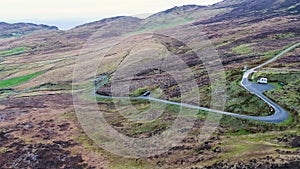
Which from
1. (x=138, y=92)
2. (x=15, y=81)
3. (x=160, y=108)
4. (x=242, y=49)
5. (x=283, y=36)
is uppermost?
(x=283, y=36)

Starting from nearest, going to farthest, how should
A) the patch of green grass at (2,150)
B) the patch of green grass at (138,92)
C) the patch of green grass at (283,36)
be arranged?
1. the patch of green grass at (2,150)
2. the patch of green grass at (138,92)
3. the patch of green grass at (283,36)

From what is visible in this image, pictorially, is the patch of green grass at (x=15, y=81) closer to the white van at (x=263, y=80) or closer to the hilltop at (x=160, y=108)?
the hilltop at (x=160, y=108)

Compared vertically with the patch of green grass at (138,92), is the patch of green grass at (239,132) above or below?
below

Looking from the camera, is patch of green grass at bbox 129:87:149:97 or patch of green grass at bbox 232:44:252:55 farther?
patch of green grass at bbox 232:44:252:55

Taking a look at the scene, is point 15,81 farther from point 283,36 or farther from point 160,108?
point 283,36

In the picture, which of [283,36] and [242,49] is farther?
[283,36]

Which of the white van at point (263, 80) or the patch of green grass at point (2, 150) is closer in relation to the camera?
the patch of green grass at point (2, 150)

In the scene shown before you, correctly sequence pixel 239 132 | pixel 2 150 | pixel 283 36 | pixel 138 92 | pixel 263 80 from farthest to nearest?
pixel 283 36, pixel 138 92, pixel 263 80, pixel 2 150, pixel 239 132

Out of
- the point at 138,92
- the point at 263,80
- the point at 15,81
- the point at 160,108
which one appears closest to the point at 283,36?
the point at 263,80

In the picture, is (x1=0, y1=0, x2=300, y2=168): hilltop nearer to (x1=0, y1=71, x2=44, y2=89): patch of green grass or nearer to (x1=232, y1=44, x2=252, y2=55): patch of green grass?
(x1=0, y1=71, x2=44, y2=89): patch of green grass

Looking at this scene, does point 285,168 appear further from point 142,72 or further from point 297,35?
point 297,35

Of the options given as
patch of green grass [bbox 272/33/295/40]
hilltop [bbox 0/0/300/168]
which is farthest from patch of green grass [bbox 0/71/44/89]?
patch of green grass [bbox 272/33/295/40]

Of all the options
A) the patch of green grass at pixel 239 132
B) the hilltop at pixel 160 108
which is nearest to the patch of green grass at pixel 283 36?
the hilltop at pixel 160 108
